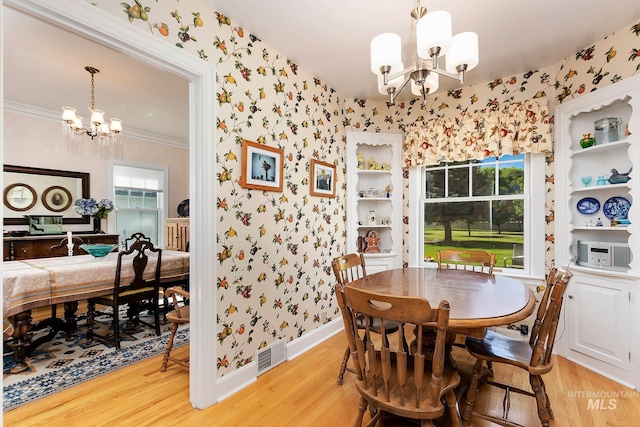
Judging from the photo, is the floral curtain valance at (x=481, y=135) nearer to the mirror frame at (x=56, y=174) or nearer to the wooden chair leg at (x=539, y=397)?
the wooden chair leg at (x=539, y=397)

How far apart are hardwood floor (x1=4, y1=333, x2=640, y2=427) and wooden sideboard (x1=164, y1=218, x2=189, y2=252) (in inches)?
117

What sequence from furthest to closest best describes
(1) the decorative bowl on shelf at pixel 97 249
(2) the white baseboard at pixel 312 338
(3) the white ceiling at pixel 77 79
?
(1) the decorative bowl on shelf at pixel 97 249, (2) the white baseboard at pixel 312 338, (3) the white ceiling at pixel 77 79

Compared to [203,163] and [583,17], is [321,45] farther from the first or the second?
[583,17]

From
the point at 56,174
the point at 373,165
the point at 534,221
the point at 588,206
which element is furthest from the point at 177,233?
the point at 588,206

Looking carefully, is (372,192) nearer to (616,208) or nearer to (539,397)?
(616,208)

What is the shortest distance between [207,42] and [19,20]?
153 centimetres

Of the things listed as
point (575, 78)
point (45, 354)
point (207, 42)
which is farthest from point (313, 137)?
point (45, 354)

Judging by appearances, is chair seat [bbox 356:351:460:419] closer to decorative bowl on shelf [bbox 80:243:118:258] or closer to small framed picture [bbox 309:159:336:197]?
small framed picture [bbox 309:159:336:197]

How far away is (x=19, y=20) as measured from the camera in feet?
7.55

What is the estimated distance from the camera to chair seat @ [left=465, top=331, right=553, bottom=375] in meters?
1.65

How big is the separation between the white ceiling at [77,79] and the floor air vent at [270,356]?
282cm

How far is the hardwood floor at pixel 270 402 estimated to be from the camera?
1.91m

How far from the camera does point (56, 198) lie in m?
4.36

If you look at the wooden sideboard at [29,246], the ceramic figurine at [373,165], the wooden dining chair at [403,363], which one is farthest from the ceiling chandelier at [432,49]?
the wooden sideboard at [29,246]
